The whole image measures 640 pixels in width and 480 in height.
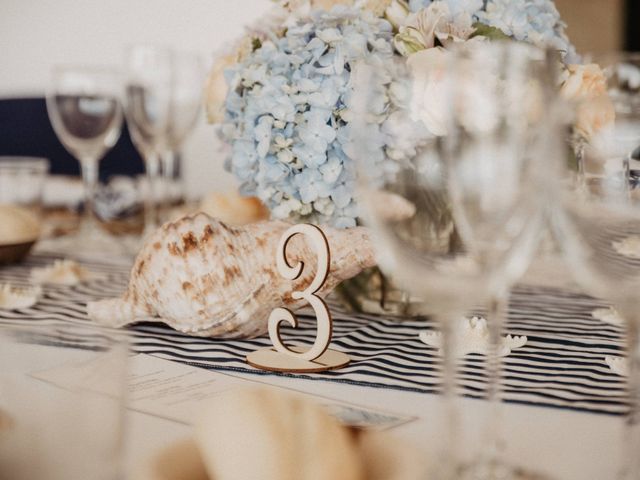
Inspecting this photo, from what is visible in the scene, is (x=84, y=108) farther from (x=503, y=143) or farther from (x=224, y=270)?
(x=503, y=143)

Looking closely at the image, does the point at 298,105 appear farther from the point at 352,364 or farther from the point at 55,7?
Answer: the point at 55,7

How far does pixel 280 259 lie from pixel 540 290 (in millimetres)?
496

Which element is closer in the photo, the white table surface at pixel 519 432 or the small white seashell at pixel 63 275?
the white table surface at pixel 519 432

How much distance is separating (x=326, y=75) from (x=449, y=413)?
46 cm

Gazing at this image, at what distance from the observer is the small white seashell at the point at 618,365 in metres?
0.66

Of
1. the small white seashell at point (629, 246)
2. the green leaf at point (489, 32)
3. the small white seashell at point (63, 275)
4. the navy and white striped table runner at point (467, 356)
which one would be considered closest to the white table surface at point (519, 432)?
the navy and white striped table runner at point (467, 356)

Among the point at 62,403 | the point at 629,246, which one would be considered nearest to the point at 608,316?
the point at 629,246

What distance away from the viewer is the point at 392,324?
840 mm

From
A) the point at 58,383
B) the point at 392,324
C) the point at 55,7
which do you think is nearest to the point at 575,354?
the point at 392,324

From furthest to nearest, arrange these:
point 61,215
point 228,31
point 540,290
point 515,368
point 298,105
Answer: point 228,31 → point 61,215 → point 540,290 → point 298,105 → point 515,368

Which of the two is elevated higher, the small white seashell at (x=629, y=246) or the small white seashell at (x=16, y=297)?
the small white seashell at (x=629, y=246)

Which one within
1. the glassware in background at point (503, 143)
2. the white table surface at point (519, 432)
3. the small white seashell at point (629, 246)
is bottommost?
the white table surface at point (519, 432)

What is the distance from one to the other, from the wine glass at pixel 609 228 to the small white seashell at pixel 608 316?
40 cm

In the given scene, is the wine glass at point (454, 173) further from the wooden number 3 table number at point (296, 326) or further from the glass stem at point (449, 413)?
the wooden number 3 table number at point (296, 326)
